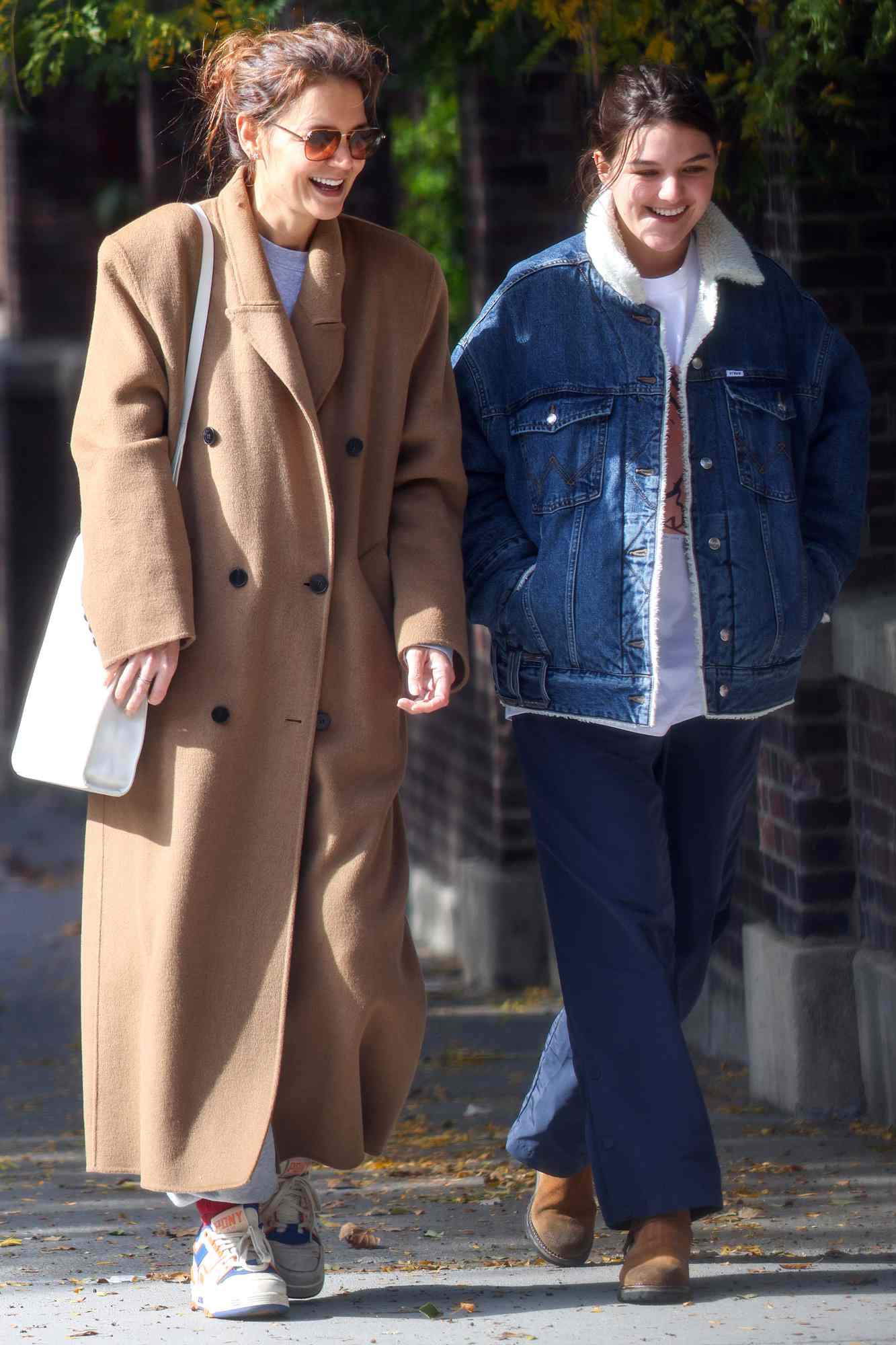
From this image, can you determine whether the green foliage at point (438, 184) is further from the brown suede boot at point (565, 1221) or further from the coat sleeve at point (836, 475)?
the brown suede boot at point (565, 1221)

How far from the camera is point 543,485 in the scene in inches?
154

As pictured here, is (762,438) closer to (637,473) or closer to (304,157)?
(637,473)

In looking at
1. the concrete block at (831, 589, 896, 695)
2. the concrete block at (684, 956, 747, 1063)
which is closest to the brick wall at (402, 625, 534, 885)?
the concrete block at (684, 956, 747, 1063)

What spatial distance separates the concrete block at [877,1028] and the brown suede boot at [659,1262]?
1362 mm

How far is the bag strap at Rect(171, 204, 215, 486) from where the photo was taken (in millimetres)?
3791

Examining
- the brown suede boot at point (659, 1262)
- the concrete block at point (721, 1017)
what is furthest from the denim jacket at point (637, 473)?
the concrete block at point (721, 1017)

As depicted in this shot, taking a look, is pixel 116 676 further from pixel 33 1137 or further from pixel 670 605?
pixel 33 1137

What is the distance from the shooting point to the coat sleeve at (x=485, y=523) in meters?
3.97

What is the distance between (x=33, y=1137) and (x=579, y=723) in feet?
7.93

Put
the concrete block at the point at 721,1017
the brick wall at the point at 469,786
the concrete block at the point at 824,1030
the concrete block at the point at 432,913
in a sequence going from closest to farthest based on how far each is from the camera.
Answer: the concrete block at the point at 824,1030, the concrete block at the point at 721,1017, the brick wall at the point at 469,786, the concrete block at the point at 432,913

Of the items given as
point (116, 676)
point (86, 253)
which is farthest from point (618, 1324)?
point (86, 253)

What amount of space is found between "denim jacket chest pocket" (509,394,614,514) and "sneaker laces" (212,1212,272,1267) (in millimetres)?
1349

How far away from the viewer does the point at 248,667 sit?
380cm

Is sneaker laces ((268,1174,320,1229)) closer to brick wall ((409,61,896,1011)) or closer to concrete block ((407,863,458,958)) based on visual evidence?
brick wall ((409,61,896,1011))
